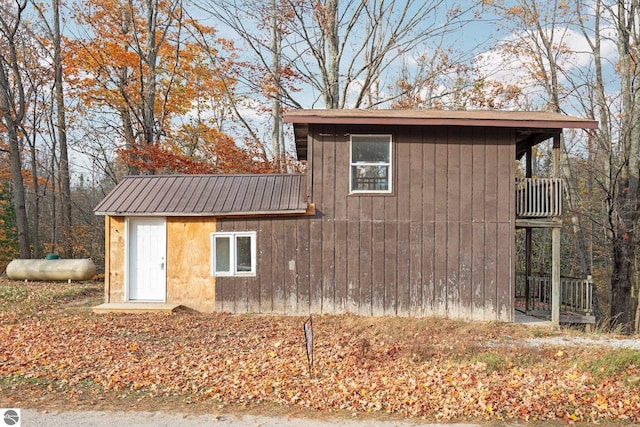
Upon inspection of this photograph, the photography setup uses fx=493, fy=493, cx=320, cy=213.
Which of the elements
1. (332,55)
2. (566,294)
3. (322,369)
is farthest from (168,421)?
(332,55)

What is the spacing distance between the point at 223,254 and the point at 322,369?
5442mm

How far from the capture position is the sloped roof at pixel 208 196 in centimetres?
1159

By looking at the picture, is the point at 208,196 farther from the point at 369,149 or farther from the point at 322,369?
the point at 322,369

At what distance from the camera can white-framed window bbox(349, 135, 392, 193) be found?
11.5 meters

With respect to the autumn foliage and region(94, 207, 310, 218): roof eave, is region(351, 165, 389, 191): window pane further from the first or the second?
the autumn foliage

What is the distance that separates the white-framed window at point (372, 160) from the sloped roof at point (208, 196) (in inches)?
53.9

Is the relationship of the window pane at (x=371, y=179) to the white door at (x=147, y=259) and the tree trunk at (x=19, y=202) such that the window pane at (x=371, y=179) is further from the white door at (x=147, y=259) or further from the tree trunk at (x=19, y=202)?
the tree trunk at (x=19, y=202)

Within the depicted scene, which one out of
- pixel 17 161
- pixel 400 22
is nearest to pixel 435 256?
pixel 400 22

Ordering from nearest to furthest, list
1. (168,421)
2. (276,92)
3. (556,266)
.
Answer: (168,421) → (556,266) → (276,92)

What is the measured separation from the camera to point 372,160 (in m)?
11.6

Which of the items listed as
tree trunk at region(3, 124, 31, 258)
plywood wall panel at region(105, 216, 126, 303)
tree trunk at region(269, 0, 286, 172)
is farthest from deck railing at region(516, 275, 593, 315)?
tree trunk at region(3, 124, 31, 258)

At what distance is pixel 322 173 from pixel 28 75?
1910 centimetres

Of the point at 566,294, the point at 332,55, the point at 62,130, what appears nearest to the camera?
the point at 566,294

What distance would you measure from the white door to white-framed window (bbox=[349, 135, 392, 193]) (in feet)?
15.8
